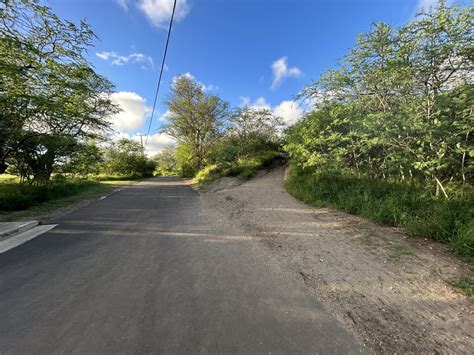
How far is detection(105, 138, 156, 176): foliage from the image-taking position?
26.3 meters

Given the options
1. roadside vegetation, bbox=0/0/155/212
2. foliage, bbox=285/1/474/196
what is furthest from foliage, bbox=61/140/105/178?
foliage, bbox=285/1/474/196

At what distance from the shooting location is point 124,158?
2745 centimetres

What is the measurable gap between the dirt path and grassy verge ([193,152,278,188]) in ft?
26.0

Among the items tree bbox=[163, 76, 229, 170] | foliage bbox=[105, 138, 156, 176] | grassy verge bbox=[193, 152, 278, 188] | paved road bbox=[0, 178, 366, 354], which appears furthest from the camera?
foliage bbox=[105, 138, 156, 176]

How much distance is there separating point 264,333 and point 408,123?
Answer: 15.0ft

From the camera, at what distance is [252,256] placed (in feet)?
10.4

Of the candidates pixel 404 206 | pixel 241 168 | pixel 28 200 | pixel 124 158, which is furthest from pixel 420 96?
pixel 124 158

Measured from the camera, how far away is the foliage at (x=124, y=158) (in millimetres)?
26281

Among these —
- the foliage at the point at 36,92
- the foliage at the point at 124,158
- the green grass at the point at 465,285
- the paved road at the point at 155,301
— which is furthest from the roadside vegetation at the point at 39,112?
the foliage at the point at 124,158

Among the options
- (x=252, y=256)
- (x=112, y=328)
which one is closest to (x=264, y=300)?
(x=252, y=256)

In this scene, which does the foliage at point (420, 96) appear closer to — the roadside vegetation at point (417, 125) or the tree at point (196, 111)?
the roadside vegetation at point (417, 125)

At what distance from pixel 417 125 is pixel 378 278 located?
9.81 ft

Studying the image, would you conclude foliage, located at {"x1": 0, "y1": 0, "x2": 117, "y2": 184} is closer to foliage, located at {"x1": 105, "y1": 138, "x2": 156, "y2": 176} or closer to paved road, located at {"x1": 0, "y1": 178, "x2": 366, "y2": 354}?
paved road, located at {"x1": 0, "y1": 178, "x2": 366, "y2": 354}

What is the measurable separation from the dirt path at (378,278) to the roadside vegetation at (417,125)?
22.4 inches
